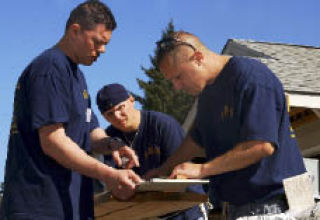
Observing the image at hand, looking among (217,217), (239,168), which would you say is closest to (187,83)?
(239,168)

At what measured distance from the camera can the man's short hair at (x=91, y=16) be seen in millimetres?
3750

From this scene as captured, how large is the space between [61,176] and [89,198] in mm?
272

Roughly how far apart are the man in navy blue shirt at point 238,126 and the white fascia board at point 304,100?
762 centimetres

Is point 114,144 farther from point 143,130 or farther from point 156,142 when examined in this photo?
point 143,130

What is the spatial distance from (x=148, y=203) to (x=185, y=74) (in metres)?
0.89

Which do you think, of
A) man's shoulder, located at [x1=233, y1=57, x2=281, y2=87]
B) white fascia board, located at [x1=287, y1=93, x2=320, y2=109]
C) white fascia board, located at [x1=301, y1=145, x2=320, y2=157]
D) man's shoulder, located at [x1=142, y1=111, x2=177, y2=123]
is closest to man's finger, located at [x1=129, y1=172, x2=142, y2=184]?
man's shoulder, located at [x1=233, y1=57, x2=281, y2=87]

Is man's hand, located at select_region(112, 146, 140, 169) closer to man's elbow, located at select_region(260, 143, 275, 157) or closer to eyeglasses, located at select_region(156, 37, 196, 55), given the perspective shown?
eyeglasses, located at select_region(156, 37, 196, 55)

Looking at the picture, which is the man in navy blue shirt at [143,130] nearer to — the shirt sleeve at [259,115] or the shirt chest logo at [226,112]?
the shirt chest logo at [226,112]

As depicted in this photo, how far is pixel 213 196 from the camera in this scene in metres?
3.96

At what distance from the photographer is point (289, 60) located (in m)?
14.6

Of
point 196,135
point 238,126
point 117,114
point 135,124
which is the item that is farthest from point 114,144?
point 117,114

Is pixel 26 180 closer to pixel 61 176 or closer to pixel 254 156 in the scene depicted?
pixel 61 176

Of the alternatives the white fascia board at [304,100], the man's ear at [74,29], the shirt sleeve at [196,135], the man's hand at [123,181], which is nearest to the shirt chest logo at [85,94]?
the man's ear at [74,29]

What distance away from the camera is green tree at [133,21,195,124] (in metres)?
42.7
